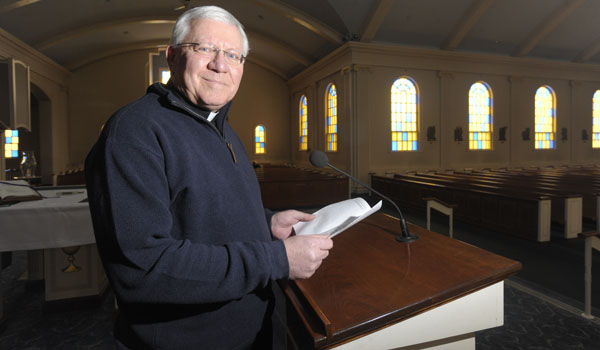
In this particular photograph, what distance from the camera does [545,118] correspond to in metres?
13.5

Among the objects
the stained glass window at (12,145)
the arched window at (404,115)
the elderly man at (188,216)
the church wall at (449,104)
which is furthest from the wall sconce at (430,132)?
the stained glass window at (12,145)

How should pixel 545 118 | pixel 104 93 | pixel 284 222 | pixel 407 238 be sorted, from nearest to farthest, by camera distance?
pixel 284 222, pixel 407 238, pixel 545 118, pixel 104 93

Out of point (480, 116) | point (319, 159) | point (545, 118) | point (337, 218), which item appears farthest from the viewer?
point (545, 118)

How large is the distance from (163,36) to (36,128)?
6135 millimetres

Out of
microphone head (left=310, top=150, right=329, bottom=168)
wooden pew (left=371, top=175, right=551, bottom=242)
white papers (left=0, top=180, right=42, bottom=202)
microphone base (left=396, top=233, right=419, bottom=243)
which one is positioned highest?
microphone head (left=310, top=150, right=329, bottom=168)

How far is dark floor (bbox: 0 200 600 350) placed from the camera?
8.00 feet

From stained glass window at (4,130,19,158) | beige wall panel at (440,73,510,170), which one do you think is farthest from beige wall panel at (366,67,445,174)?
stained glass window at (4,130,19,158)

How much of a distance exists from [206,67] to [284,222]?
603 mm

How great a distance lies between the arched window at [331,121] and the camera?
1234 cm

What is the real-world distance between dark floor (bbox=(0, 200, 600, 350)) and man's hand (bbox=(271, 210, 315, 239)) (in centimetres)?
186

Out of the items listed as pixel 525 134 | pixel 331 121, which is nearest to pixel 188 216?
pixel 331 121

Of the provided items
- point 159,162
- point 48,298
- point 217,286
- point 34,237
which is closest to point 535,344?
point 217,286

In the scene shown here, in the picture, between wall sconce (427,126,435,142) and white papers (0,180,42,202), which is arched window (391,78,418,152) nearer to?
wall sconce (427,126,435,142)

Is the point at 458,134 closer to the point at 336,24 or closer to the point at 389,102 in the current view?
the point at 389,102
